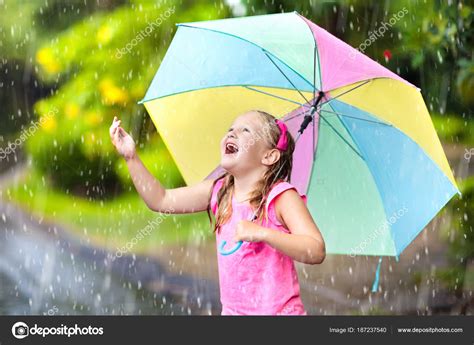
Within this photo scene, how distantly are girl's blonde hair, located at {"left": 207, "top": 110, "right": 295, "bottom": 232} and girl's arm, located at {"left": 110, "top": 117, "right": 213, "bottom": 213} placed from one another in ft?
0.48

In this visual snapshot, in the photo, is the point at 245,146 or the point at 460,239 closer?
the point at 245,146

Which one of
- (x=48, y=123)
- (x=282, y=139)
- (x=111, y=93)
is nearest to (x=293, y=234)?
(x=282, y=139)

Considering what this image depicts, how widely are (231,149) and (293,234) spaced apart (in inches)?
17.1

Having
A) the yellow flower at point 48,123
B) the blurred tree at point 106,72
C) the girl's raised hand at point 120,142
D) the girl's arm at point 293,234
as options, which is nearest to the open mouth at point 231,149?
the girl's arm at point 293,234

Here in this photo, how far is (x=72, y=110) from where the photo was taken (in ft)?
23.1

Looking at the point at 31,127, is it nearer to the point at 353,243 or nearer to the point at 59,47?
the point at 59,47

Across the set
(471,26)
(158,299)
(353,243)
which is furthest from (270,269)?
(158,299)

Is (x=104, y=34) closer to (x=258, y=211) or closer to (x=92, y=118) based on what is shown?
(x=92, y=118)

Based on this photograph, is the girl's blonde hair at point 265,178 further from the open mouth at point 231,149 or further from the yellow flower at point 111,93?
the yellow flower at point 111,93

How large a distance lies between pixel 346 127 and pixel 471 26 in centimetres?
310

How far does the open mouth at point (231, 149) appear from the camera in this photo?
11.3ft

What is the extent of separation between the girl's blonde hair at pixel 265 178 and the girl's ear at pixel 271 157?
16mm

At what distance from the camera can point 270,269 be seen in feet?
11.0

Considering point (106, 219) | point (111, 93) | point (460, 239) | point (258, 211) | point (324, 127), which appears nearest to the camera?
point (258, 211)
